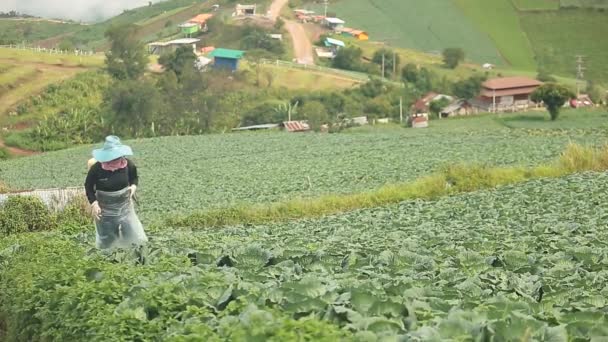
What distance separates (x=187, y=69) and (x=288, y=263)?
229ft

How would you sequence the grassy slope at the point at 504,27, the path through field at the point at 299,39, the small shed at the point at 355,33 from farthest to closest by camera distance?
1. the small shed at the point at 355,33
2. the path through field at the point at 299,39
3. the grassy slope at the point at 504,27

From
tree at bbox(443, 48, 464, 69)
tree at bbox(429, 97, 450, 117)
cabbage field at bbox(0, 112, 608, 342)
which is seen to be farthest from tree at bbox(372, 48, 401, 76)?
cabbage field at bbox(0, 112, 608, 342)

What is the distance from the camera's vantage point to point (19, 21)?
182 m

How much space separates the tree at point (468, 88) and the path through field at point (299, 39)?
24599 millimetres

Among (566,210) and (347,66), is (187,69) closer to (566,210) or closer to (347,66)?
(347,66)

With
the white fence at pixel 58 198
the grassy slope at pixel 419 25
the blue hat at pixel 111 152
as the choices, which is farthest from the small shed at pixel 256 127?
the blue hat at pixel 111 152

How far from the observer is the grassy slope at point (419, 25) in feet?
313

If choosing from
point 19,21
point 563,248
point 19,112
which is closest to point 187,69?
point 19,112

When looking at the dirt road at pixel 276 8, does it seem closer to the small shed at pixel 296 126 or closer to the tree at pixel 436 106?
the tree at pixel 436 106

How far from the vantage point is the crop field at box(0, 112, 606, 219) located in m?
28.1

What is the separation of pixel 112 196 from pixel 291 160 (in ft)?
87.0

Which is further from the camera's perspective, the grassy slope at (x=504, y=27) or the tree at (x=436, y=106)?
the grassy slope at (x=504, y=27)

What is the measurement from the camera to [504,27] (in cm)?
9800

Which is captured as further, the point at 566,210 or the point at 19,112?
the point at 19,112
